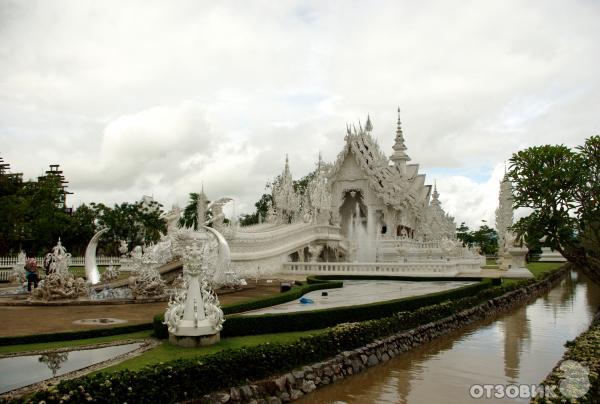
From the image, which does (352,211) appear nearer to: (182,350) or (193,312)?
(193,312)

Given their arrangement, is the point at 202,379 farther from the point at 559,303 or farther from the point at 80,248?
the point at 80,248

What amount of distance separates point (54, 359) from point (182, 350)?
1.94 m

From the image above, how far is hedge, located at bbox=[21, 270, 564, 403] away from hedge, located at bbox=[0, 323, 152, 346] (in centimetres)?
326

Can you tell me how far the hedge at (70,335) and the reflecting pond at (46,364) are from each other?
0.88 metres

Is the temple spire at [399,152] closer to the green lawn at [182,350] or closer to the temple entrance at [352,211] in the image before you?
the temple entrance at [352,211]

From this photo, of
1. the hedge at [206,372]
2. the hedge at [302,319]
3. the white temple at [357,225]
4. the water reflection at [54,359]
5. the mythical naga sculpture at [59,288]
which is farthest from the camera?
the white temple at [357,225]

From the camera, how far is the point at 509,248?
29203mm

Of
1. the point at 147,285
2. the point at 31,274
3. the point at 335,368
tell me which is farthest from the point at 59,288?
the point at 335,368

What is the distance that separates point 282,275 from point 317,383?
17651 millimetres

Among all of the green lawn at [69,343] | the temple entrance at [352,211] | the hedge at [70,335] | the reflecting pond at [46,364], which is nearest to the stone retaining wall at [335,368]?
the reflecting pond at [46,364]

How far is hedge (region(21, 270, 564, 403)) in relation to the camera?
20.1 ft

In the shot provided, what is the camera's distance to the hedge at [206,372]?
6113 millimetres

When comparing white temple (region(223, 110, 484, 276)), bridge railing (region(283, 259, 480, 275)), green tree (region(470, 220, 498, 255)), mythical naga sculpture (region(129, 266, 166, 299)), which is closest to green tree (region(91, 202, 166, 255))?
white temple (region(223, 110, 484, 276))

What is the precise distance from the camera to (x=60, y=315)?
12.3 m
